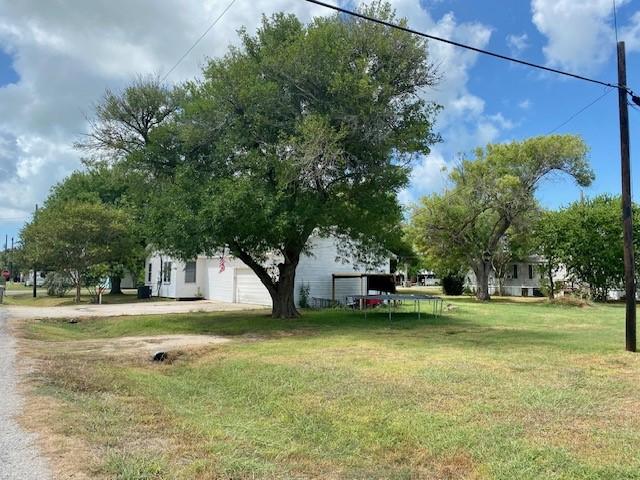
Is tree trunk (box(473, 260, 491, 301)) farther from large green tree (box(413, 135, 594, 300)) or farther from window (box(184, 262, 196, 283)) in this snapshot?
window (box(184, 262, 196, 283))

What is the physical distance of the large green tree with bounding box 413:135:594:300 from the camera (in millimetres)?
32906

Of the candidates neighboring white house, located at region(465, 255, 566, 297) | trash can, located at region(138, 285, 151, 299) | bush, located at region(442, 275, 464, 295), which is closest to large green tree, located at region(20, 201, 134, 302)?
trash can, located at region(138, 285, 151, 299)

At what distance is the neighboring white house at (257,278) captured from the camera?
25.8 metres

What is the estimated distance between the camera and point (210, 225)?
1455cm

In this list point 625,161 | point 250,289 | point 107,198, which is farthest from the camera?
point 107,198

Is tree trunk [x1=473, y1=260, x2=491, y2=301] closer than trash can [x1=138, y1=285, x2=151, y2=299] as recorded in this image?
No

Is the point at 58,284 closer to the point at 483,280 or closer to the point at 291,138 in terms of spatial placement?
the point at 291,138

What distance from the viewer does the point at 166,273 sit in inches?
1340

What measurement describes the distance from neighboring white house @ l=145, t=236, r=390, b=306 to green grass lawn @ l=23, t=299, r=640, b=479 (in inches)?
472

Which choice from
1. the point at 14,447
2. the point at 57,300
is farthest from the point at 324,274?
the point at 14,447

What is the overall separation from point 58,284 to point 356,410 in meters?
32.3

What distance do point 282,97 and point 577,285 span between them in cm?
2561

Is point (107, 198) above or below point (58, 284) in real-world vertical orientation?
above

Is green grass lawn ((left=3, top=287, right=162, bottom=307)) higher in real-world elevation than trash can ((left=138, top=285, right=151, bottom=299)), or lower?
lower
